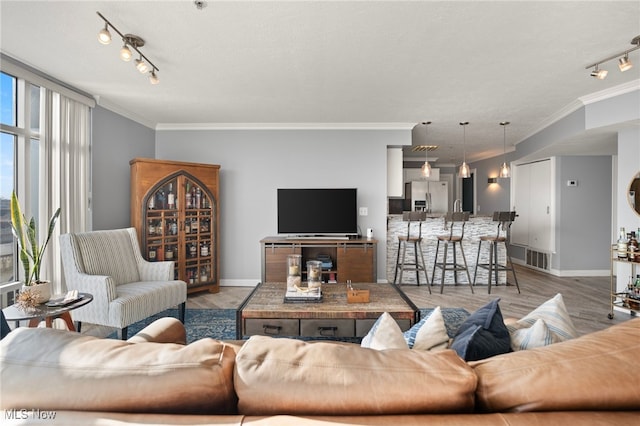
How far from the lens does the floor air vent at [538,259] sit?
614cm

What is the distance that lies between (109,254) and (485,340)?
3.54 m

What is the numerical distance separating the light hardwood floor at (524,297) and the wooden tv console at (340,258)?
1.93 ft

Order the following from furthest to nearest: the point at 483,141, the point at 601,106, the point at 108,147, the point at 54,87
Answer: the point at 483,141 < the point at 108,147 < the point at 601,106 < the point at 54,87

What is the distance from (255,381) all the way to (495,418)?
583mm

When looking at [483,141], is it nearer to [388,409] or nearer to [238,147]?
[238,147]

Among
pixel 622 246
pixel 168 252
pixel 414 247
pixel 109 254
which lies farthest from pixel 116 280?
pixel 622 246

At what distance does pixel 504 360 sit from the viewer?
0.88 metres

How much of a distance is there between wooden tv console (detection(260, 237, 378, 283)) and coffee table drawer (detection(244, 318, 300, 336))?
211cm

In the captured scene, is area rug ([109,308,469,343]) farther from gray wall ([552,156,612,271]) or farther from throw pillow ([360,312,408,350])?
gray wall ([552,156,612,271])

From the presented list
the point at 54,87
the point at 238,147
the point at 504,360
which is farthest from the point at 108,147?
the point at 504,360

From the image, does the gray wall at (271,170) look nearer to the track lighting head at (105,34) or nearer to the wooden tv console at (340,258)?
the wooden tv console at (340,258)

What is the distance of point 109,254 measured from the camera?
10.8 ft

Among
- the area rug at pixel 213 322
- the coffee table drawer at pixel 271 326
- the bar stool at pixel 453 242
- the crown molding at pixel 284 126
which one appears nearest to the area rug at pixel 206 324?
the area rug at pixel 213 322

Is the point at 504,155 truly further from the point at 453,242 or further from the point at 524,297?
the point at 524,297
